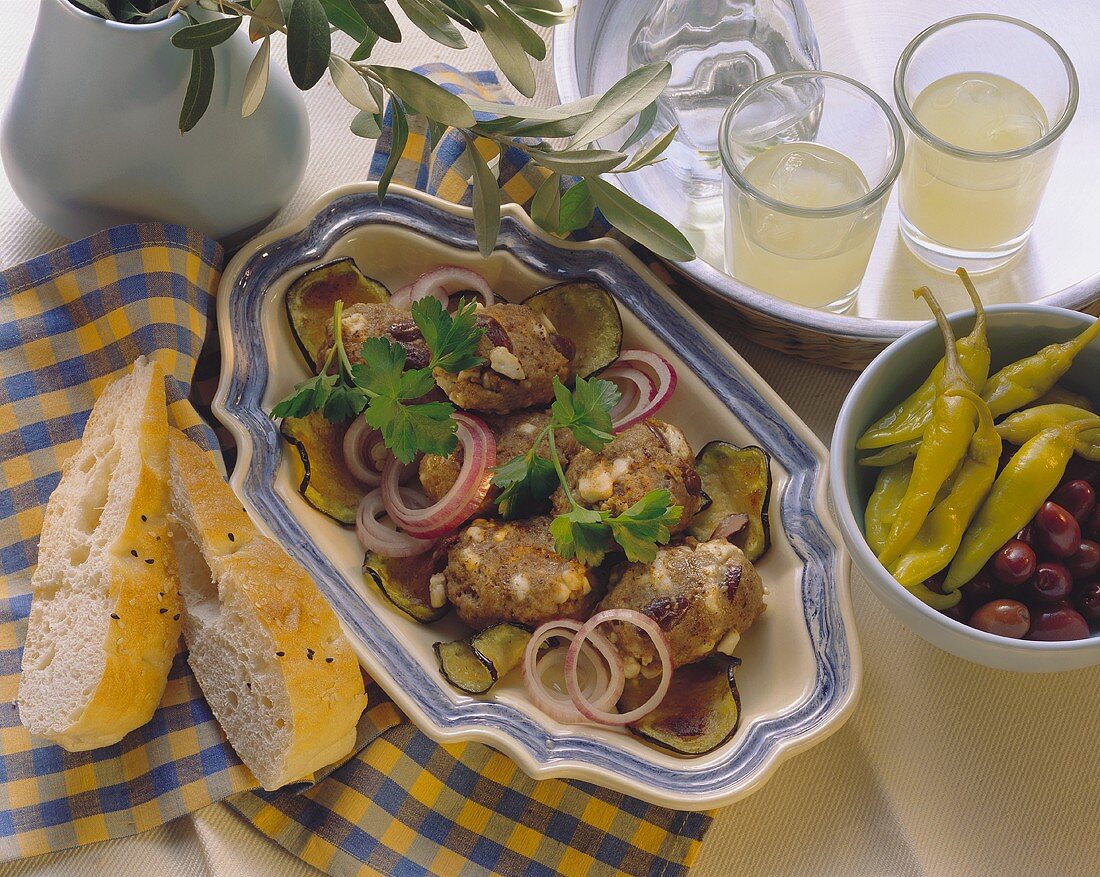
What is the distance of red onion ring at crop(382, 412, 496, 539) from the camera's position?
5.74ft

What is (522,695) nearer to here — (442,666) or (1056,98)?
(442,666)

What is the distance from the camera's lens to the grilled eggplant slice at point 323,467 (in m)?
1.80

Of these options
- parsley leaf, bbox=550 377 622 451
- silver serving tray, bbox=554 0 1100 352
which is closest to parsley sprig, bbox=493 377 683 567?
parsley leaf, bbox=550 377 622 451

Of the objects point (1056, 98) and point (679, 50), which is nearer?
point (1056, 98)

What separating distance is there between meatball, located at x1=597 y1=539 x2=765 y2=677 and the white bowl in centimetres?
17

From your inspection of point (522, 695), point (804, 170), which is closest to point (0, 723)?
point (522, 695)

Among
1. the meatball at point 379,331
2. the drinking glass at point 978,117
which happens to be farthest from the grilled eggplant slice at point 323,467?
the drinking glass at point 978,117

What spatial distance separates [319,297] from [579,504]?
58 centimetres

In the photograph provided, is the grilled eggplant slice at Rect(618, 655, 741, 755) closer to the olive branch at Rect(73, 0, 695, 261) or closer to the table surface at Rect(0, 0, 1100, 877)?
the table surface at Rect(0, 0, 1100, 877)

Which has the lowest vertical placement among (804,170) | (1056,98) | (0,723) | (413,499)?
(0,723)

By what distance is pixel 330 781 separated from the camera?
1801 millimetres

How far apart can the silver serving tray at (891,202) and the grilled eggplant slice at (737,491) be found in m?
0.23

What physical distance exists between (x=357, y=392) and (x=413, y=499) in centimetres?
20

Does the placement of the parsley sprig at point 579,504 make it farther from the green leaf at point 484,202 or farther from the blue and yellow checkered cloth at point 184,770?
the blue and yellow checkered cloth at point 184,770
